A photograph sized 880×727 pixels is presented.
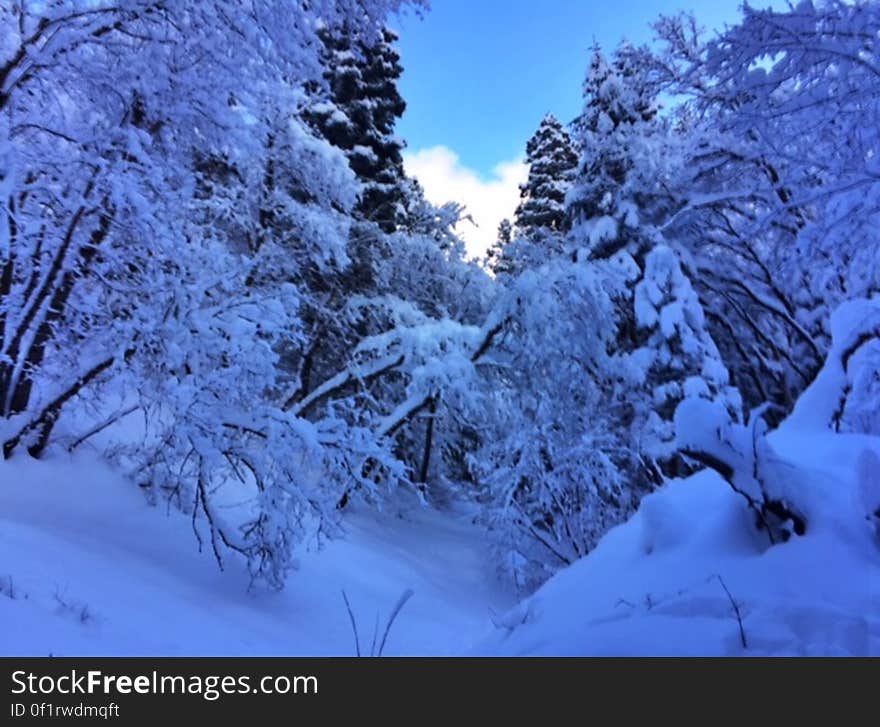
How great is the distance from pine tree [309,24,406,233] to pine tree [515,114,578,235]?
786 centimetres

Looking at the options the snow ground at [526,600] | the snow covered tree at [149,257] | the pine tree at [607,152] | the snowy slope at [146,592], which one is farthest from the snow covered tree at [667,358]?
the snow covered tree at [149,257]

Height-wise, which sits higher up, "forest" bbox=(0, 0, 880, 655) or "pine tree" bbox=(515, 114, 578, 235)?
"pine tree" bbox=(515, 114, 578, 235)

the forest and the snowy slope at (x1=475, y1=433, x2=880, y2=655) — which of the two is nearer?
the snowy slope at (x1=475, y1=433, x2=880, y2=655)

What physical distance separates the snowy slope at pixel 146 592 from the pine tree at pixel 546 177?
17301 millimetres

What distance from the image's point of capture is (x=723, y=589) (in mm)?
2838

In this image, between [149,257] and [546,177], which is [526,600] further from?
[546,177]

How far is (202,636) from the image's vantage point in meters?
4.18

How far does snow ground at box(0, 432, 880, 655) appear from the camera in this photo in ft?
8.58

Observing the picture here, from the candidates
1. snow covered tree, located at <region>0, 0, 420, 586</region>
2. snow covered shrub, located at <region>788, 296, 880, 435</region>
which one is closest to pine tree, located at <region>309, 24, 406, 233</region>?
snow covered tree, located at <region>0, 0, 420, 586</region>

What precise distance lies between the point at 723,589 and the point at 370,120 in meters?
15.7

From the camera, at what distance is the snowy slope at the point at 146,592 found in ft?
11.5

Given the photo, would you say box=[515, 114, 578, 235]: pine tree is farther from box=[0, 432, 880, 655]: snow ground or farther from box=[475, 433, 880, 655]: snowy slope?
box=[475, 433, 880, 655]: snowy slope
